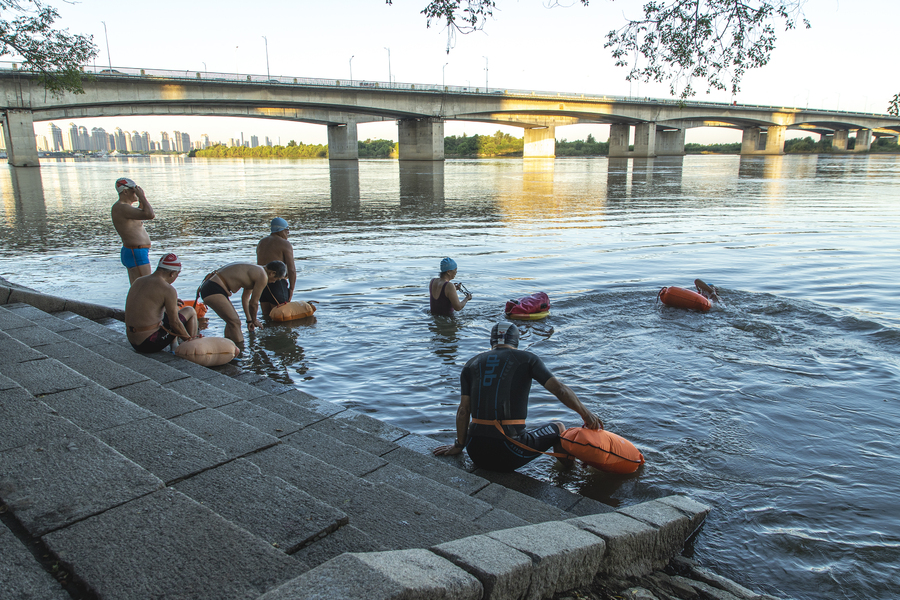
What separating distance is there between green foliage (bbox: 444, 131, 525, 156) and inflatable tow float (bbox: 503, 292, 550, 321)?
148m

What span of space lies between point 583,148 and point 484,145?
27138 mm

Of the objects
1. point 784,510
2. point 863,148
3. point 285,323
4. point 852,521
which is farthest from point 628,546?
point 863,148

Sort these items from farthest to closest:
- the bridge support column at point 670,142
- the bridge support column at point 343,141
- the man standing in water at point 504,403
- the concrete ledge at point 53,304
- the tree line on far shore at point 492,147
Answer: the tree line on far shore at point 492,147, the bridge support column at point 670,142, the bridge support column at point 343,141, the concrete ledge at point 53,304, the man standing in water at point 504,403

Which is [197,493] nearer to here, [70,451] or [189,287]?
[70,451]

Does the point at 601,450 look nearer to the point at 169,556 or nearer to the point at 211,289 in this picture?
the point at 169,556

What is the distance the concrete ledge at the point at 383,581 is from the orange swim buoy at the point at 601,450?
9.28 ft

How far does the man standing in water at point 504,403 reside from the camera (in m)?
4.96

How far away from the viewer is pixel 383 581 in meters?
2.32

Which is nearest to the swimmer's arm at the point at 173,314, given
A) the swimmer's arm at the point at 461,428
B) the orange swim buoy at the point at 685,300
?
the swimmer's arm at the point at 461,428

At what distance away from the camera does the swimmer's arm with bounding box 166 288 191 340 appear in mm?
7168

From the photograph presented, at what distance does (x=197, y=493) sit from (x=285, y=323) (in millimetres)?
7150

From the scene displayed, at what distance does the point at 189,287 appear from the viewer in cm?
1248

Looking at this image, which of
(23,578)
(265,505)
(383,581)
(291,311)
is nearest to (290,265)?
(291,311)

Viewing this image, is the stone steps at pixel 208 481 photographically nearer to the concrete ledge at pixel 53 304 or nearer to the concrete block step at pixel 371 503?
the concrete block step at pixel 371 503
